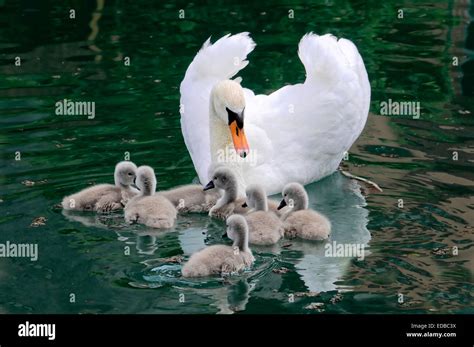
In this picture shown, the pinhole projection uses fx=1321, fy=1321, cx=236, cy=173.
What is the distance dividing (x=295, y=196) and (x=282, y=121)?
1.16 m

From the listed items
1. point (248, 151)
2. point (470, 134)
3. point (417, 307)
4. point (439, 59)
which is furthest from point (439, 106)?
point (417, 307)

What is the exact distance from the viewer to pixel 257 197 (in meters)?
10.2

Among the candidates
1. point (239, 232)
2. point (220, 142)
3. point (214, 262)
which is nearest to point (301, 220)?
point (239, 232)

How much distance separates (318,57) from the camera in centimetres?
1123

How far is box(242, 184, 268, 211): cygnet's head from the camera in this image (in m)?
10.1

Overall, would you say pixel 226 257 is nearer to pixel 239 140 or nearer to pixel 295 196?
pixel 295 196

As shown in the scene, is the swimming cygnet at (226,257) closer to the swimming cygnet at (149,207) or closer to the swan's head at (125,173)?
the swimming cygnet at (149,207)

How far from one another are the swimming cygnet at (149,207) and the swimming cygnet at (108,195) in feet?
0.66

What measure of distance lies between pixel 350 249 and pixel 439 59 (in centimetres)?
634

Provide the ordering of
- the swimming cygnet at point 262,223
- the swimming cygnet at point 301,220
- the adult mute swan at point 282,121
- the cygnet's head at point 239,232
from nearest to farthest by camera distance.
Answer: the cygnet's head at point 239,232
the swimming cygnet at point 262,223
the swimming cygnet at point 301,220
the adult mute swan at point 282,121

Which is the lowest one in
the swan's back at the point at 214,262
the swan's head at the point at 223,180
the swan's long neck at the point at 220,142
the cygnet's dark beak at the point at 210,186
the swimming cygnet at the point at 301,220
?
the swan's back at the point at 214,262

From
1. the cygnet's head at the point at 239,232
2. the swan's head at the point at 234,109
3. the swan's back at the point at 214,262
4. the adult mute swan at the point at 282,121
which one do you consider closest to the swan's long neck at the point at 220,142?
the adult mute swan at the point at 282,121

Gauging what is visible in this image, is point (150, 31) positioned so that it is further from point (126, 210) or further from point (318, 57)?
point (126, 210)

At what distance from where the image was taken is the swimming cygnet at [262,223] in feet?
31.6
